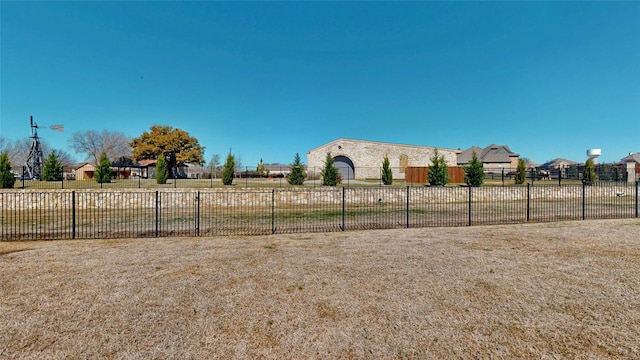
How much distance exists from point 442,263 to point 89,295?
5.40m

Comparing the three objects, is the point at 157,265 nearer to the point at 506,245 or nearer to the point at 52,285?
the point at 52,285

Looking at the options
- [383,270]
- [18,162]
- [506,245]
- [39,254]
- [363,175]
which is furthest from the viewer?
[18,162]

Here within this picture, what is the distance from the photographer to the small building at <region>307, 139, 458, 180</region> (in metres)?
41.2

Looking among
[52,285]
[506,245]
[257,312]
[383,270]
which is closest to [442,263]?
[383,270]

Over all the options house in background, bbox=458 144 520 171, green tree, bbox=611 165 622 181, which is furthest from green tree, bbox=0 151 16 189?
house in background, bbox=458 144 520 171

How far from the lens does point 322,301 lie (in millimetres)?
3559

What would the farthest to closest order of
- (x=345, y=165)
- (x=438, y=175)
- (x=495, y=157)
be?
(x=495, y=157) → (x=345, y=165) → (x=438, y=175)

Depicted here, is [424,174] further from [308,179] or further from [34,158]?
[34,158]

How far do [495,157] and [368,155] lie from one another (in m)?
33.4

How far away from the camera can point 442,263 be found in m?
5.04

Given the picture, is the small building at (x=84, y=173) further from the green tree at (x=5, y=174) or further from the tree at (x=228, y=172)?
the tree at (x=228, y=172)

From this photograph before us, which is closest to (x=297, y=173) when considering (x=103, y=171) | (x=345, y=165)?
(x=103, y=171)

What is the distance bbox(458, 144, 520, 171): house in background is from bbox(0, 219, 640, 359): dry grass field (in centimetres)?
5562

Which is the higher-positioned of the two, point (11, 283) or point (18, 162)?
point (18, 162)
